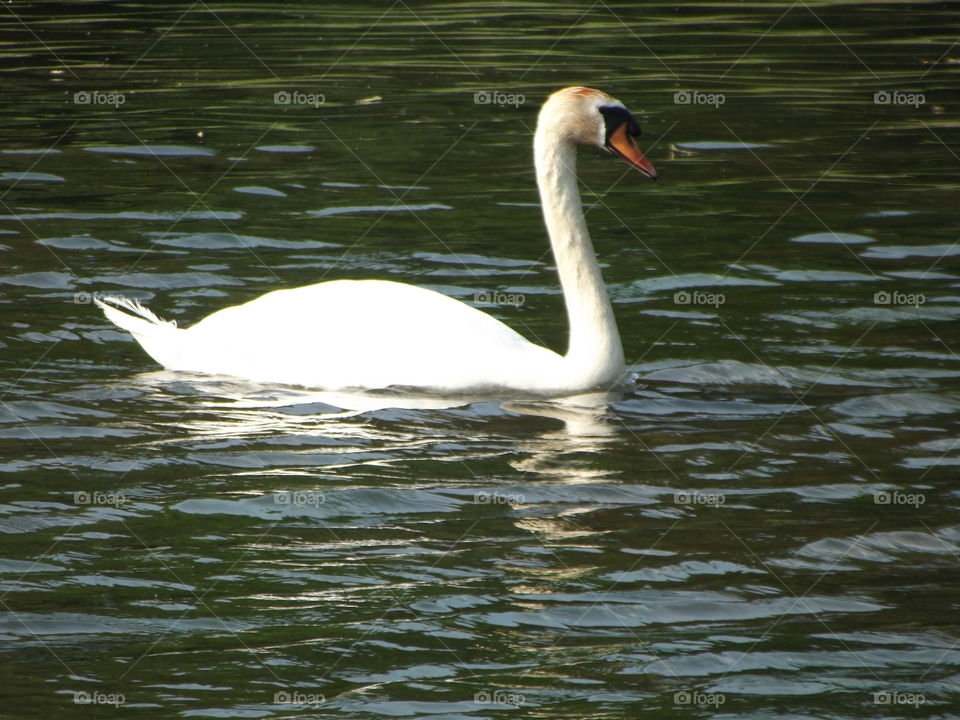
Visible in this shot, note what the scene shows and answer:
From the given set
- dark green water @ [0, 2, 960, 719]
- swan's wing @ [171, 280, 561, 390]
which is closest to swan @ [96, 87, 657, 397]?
swan's wing @ [171, 280, 561, 390]

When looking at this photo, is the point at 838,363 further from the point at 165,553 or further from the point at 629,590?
the point at 165,553

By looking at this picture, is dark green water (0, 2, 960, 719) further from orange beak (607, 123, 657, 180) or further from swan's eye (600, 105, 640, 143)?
swan's eye (600, 105, 640, 143)

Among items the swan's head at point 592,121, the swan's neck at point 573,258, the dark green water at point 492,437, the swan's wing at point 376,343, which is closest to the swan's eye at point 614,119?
the swan's head at point 592,121

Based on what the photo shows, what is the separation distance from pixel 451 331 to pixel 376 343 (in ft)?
1.34

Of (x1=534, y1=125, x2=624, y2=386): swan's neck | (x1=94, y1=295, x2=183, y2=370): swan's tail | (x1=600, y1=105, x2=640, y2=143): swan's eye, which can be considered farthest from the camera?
(x1=94, y1=295, x2=183, y2=370): swan's tail

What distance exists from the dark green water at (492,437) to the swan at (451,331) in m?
0.18

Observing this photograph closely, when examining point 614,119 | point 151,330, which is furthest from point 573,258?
point 151,330

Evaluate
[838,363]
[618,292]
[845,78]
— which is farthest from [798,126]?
[838,363]

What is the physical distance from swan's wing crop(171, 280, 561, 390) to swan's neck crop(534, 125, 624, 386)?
0.80 ft

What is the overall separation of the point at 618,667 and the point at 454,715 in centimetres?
64

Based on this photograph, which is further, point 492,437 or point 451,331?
point 451,331

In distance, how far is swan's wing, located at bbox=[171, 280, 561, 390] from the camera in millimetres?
7992

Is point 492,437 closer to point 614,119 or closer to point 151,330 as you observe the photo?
point 614,119

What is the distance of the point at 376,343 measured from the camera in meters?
8.09
